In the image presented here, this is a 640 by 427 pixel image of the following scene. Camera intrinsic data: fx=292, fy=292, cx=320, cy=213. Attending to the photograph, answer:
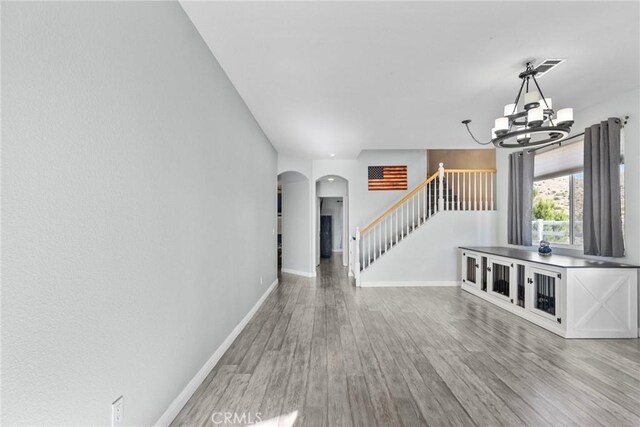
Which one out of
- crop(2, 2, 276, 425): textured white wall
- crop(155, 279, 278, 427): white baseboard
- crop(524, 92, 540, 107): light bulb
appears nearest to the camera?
crop(2, 2, 276, 425): textured white wall

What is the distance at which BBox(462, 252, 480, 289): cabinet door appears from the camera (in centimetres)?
530

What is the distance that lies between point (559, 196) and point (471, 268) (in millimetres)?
1848

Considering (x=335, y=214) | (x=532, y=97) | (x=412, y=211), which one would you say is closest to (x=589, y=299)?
(x=532, y=97)

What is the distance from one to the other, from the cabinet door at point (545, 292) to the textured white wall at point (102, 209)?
153 inches

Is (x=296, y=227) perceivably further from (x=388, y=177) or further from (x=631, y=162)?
(x=631, y=162)

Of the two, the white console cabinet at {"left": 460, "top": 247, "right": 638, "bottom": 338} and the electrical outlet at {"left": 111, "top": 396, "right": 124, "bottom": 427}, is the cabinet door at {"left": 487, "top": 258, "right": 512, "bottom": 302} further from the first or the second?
the electrical outlet at {"left": 111, "top": 396, "right": 124, "bottom": 427}

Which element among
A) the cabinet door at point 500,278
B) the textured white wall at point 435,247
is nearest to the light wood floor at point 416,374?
the cabinet door at point 500,278

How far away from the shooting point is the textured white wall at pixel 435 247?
240 inches

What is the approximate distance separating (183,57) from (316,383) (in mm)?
2623

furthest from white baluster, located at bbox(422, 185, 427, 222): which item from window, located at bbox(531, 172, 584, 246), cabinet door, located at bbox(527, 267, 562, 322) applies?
cabinet door, located at bbox(527, 267, 562, 322)

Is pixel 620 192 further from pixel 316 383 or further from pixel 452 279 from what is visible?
pixel 316 383

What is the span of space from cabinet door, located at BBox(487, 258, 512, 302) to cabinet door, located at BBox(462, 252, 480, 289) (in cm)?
37

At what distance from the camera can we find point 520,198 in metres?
5.22

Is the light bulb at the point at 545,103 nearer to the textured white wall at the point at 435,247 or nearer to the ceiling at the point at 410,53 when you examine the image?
the ceiling at the point at 410,53
